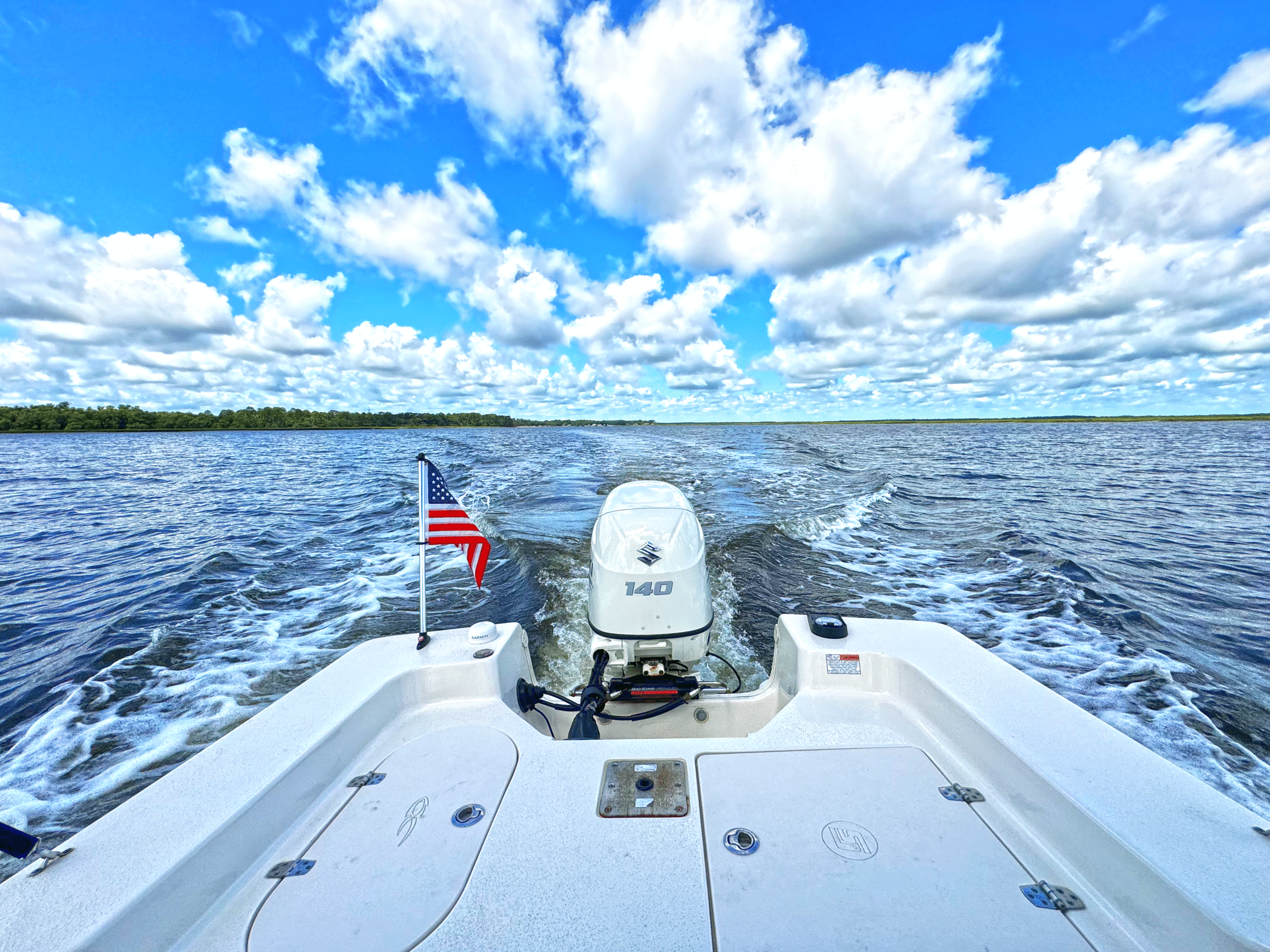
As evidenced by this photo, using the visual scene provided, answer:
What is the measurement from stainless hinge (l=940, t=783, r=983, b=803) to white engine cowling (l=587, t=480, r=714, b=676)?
154cm

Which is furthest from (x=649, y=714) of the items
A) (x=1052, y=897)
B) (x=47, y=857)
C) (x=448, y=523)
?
(x=47, y=857)

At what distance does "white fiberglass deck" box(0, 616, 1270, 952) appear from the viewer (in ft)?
4.44

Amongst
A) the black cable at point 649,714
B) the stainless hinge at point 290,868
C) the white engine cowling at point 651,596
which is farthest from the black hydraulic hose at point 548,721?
the stainless hinge at point 290,868

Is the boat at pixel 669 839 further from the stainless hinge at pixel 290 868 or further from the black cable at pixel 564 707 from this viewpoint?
the black cable at pixel 564 707

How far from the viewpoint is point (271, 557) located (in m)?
8.61

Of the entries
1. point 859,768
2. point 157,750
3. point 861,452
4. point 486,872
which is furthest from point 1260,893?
point 861,452

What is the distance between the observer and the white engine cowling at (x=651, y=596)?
3258 millimetres

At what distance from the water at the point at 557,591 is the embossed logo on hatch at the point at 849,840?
123 inches

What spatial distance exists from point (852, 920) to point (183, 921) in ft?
6.46

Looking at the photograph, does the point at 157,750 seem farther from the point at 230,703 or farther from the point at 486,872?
the point at 486,872

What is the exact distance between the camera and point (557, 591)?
22.7 feet

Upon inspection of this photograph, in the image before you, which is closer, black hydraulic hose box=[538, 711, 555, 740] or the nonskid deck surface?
the nonskid deck surface

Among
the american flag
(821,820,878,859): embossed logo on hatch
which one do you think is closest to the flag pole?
the american flag

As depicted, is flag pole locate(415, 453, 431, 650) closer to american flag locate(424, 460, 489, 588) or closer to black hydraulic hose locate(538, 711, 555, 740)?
american flag locate(424, 460, 489, 588)
